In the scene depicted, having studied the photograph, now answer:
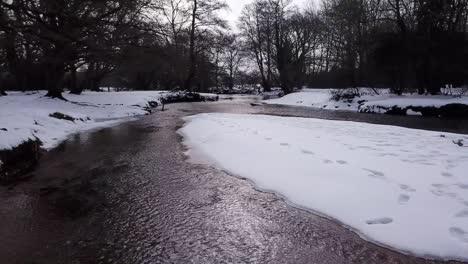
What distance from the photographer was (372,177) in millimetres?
5684

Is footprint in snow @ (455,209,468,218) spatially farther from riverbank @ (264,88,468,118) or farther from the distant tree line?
the distant tree line

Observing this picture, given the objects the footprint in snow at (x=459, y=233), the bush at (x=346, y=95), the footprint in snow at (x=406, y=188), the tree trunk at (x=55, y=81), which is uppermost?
the tree trunk at (x=55, y=81)

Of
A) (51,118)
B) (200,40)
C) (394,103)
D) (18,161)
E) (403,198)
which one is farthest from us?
(200,40)

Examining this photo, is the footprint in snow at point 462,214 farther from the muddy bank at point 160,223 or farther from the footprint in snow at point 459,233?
Result: the muddy bank at point 160,223

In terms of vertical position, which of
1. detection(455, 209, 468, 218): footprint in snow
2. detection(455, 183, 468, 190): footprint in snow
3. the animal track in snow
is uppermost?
detection(455, 183, 468, 190): footprint in snow

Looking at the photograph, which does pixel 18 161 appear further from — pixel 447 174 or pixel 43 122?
pixel 447 174

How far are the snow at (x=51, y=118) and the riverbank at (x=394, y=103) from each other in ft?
45.0

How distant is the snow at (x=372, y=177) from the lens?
4.06m

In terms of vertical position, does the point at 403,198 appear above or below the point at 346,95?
below

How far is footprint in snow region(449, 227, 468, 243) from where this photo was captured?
3.76 meters

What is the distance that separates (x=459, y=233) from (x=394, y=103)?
18666 millimetres

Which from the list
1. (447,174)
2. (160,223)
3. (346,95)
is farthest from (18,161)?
(346,95)

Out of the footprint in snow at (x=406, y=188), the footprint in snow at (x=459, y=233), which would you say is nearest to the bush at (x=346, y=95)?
the footprint in snow at (x=406, y=188)

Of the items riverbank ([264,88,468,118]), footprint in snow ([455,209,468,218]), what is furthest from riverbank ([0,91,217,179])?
riverbank ([264,88,468,118])
